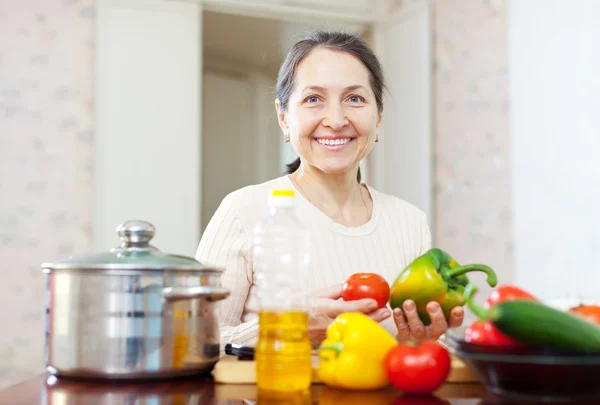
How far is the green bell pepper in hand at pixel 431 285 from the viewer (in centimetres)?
128

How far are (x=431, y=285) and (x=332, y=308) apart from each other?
0.22 m

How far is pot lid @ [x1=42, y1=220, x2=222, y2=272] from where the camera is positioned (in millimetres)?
900

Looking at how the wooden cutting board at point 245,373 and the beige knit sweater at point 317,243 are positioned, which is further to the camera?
the beige knit sweater at point 317,243

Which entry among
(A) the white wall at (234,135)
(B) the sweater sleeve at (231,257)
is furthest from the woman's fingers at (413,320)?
(A) the white wall at (234,135)

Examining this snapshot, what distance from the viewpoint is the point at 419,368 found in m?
0.86

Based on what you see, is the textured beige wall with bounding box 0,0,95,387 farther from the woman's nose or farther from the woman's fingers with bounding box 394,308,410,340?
the woman's fingers with bounding box 394,308,410,340

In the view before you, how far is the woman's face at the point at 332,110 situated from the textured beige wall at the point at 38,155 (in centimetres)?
231

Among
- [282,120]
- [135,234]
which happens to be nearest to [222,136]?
[282,120]

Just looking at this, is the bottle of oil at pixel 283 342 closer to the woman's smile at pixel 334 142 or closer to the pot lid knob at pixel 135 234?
the pot lid knob at pixel 135 234

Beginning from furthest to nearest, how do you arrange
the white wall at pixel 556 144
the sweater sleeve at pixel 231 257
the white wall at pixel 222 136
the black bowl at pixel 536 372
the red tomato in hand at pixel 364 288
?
the white wall at pixel 222 136, the white wall at pixel 556 144, the sweater sleeve at pixel 231 257, the red tomato in hand at pixel 364 288, the black bowl at pixel 536 372

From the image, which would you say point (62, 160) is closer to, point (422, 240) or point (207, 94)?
point (207, 94)

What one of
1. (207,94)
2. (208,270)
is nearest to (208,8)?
(207,94)

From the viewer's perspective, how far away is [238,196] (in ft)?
5.55

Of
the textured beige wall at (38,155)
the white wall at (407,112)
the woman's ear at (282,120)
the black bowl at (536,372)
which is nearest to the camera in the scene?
the black bowl at (536,372)
